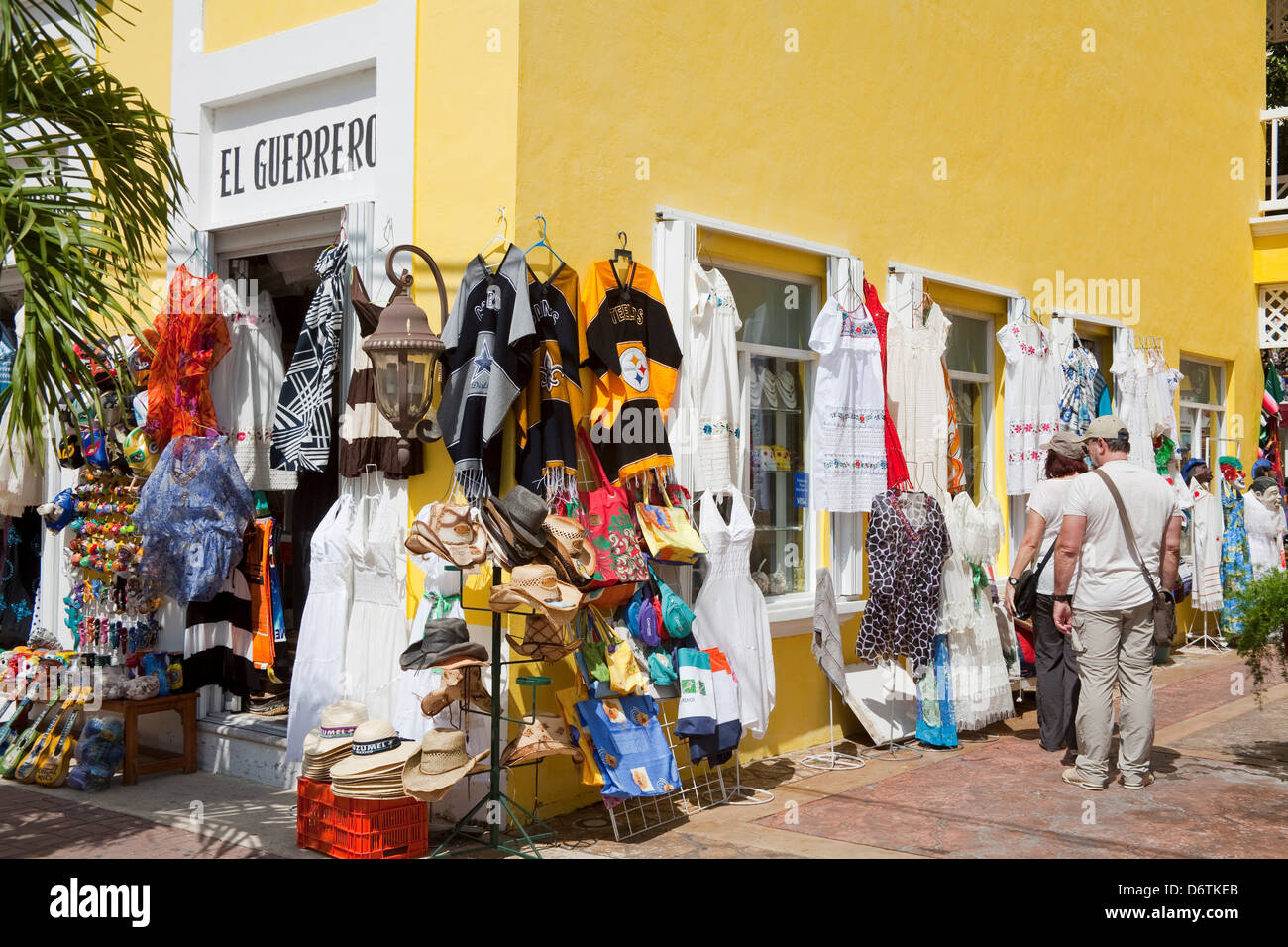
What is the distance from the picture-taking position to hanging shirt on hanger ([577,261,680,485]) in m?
6.00

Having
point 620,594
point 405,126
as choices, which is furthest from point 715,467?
point 405,126

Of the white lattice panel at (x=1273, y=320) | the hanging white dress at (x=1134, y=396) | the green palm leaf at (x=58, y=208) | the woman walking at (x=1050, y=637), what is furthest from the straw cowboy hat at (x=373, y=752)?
the white lattice panel at (x=1273, y=320)

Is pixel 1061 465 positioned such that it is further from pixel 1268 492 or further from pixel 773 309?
pixel 1268 492

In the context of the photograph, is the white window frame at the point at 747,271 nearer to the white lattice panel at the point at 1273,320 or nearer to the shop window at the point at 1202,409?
the shop window at the point at 1202,409

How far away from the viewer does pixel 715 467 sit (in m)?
6.58

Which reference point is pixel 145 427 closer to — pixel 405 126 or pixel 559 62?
pixel 405 126

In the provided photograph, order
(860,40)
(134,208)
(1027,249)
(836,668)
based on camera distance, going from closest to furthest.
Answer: (134,208) < (836,668) < (860,40) < (1027,249)

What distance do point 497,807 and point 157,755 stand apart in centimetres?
284

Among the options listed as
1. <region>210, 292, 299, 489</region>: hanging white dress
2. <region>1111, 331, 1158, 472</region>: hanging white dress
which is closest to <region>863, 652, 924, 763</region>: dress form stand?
<region>210, 292, 299, 489</region>: hanging white dress

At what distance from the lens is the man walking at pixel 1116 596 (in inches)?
250

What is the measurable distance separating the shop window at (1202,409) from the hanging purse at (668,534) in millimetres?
8234

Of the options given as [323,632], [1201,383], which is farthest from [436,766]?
[1201,383]

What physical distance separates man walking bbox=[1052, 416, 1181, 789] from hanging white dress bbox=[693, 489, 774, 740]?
65.8 inches

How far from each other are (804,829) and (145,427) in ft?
13.7
